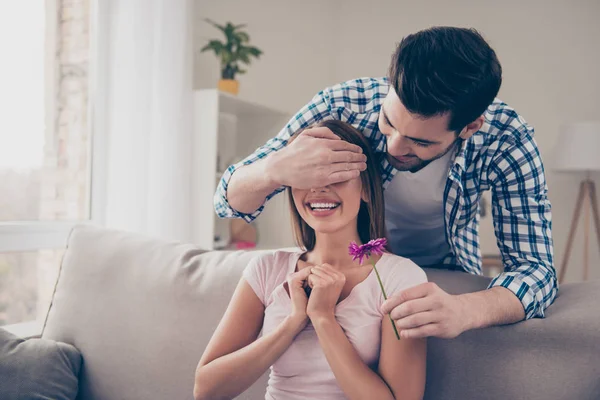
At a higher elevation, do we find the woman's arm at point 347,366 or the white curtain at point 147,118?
the white curtain at point 147,118

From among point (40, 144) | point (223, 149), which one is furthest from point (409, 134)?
point (223, 149)

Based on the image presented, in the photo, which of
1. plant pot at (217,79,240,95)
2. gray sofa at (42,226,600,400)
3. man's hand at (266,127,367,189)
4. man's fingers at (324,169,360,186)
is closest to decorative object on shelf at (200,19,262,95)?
plant pot at (217,79,240,95)

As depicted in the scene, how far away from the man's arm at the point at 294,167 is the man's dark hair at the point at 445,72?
0.16 m

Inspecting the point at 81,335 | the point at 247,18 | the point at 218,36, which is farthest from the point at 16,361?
the point at 247,18

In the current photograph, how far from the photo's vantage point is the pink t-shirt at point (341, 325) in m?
1.01

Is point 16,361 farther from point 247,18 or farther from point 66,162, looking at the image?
point 247,18

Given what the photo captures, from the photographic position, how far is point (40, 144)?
2451 millimetres

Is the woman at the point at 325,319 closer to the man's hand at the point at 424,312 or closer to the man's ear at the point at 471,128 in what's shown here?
the man's hand at the point at 424,312

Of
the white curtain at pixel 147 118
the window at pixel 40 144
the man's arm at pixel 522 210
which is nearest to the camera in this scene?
the man's arm at pixel 522 210

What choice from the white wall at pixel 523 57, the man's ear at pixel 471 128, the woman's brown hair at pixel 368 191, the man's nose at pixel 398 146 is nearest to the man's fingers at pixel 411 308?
the woman's brown hair at pixel 368 191

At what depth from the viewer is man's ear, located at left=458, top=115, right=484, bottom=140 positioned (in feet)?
3.93

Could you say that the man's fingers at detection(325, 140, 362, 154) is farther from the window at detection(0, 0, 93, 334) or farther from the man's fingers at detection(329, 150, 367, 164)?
the window at detection(0, 0, 93, 334)

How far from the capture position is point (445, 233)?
1.42m

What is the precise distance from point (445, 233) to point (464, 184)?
149 mm
